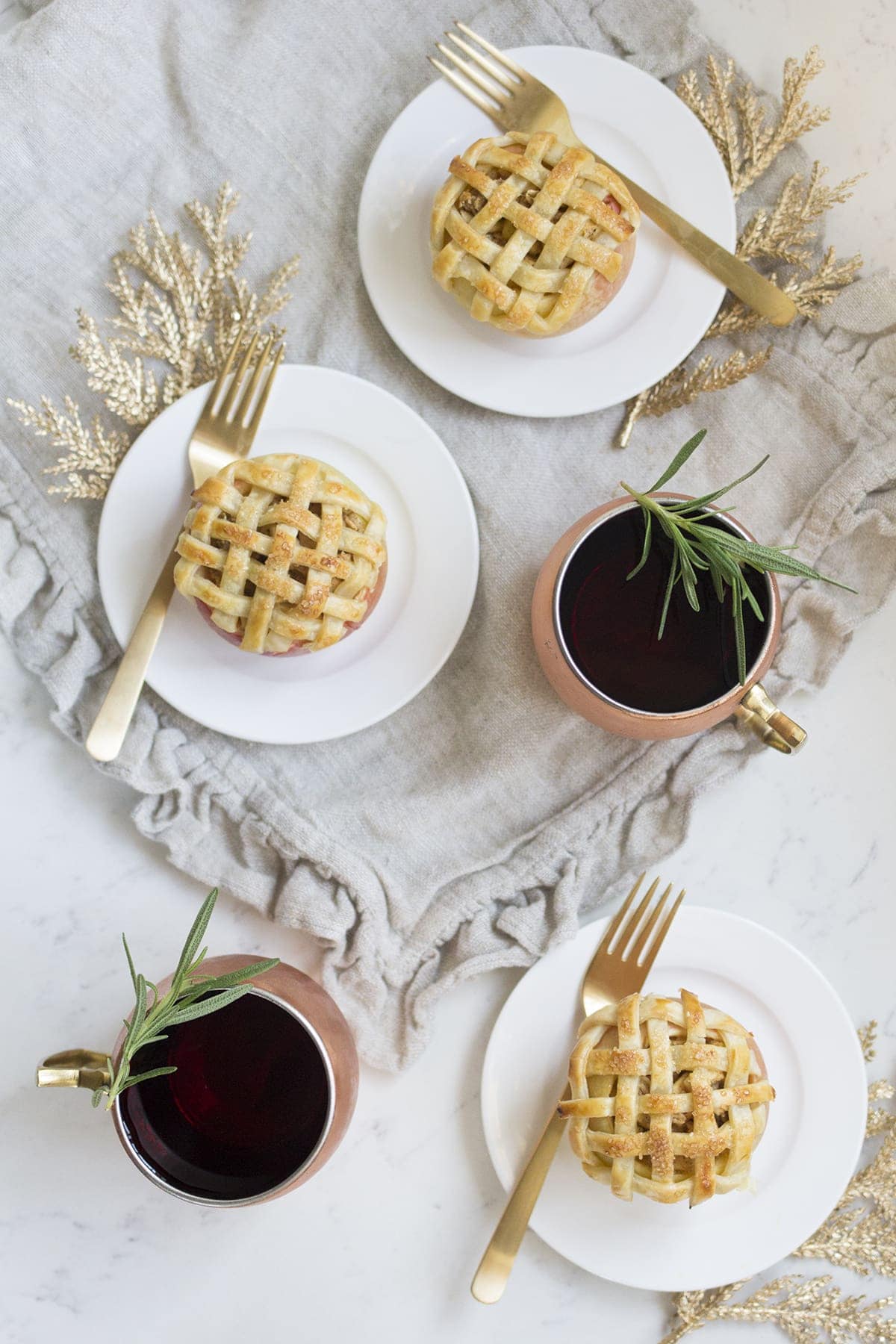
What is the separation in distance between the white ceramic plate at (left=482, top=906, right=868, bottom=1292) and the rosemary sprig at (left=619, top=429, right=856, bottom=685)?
13.9 inches

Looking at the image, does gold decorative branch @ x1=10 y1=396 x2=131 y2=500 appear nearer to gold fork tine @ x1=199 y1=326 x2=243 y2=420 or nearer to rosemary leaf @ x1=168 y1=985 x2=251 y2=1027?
gold fork tine @ x1=199 y1=326 x2=243 y2=420

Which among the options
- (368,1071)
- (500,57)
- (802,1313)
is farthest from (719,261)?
(802,1313)

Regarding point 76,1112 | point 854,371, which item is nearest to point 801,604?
point 854,371

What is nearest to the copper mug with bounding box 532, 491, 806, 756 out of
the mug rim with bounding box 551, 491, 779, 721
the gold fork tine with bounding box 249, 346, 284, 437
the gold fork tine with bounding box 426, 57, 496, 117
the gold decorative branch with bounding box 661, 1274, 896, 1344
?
the mug rim with bounding box 551, 491, 779, 721

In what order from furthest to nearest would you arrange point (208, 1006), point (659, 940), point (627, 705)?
point (659, 940) → point (627, 705) → point (208, 1006)

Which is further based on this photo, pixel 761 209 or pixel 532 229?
pixel 761 209

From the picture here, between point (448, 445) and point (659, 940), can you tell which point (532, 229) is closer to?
point (448, 445)

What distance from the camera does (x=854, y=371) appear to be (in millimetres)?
1274

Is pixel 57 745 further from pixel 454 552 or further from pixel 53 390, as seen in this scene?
pixel 454 552

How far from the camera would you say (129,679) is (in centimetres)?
118

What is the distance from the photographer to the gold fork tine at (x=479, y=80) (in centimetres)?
122

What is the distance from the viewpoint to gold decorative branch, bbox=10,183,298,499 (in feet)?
4.02

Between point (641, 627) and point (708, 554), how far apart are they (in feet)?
0.34

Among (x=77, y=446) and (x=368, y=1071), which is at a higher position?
(x=77, y=446)
